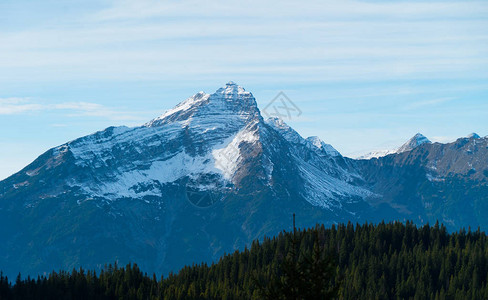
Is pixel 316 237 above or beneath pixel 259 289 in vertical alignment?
above

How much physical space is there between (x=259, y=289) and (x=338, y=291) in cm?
812

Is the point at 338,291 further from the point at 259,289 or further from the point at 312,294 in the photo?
the point at 259,289

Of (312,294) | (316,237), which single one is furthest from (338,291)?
(316,237)

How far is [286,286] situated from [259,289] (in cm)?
324

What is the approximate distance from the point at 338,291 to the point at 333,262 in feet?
9.75

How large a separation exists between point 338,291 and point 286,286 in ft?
17.1

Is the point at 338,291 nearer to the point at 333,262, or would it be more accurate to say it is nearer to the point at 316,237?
the point at 333,262

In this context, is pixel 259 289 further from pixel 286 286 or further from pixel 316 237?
pixel 316 237

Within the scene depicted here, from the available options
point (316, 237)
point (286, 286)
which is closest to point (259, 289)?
point (286, 286)

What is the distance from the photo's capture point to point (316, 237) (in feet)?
212

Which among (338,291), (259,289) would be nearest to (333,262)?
(338,291)

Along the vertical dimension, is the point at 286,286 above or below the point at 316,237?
below

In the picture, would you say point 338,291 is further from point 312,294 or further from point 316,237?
point 316,237

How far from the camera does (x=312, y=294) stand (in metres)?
67.3
